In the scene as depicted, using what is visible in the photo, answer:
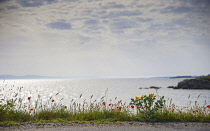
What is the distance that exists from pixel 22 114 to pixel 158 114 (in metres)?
6.95

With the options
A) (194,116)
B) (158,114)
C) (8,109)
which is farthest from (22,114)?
(194,116)

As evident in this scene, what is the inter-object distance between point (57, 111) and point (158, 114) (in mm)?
5365

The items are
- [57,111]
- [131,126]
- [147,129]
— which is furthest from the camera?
[57,111]

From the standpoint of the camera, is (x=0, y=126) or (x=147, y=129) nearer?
(x=147, y=129)

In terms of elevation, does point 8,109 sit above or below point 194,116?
above

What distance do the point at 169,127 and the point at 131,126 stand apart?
1.62 metres

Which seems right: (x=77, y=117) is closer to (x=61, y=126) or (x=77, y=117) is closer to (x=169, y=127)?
(x=61, y=126)

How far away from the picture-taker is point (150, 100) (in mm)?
9172

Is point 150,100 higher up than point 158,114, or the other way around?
point 150,100

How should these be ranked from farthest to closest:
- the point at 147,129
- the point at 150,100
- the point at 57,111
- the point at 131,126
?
the point at 57,111 < the point at 150,100 < the point at 131,126 < the point at 147,129

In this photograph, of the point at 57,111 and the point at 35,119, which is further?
the point at 57,111

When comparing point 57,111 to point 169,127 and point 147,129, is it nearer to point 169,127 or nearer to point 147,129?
point 147,129

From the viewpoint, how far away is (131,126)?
7.97 metres

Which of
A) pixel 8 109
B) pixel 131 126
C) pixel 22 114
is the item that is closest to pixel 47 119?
pixel 22 114
